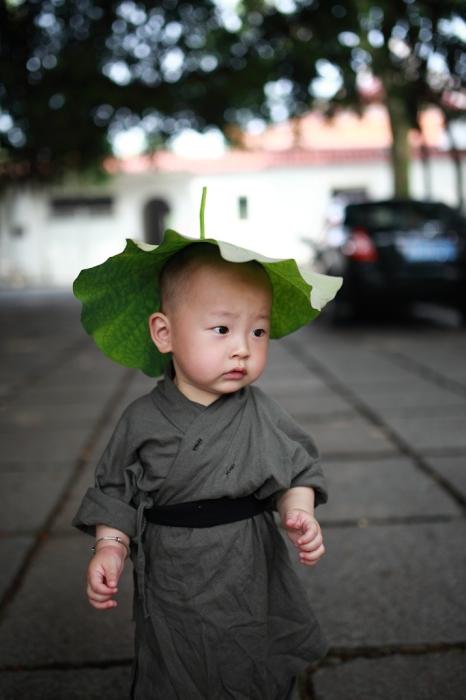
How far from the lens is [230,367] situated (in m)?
1.36

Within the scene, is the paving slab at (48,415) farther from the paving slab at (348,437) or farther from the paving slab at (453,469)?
the paving slab at (453,469)

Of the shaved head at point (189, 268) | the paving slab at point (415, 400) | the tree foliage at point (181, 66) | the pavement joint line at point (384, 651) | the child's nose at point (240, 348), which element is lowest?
the paving slab at point (415, 400)

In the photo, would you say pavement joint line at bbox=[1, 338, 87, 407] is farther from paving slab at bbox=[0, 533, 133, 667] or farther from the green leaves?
the green leaves

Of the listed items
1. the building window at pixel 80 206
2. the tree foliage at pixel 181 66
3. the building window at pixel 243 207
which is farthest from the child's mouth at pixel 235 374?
the building window at pixel 80 206

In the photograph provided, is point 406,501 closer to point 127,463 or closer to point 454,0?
point 127,463

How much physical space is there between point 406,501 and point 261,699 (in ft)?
4.71

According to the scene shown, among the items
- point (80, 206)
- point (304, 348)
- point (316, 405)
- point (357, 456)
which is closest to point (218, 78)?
point (304, 348)

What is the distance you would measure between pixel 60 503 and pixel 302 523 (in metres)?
1.70

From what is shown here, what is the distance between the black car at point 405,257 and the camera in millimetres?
8414

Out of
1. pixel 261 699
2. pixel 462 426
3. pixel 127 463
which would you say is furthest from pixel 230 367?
pixel 462 426

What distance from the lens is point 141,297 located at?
58.5 inches

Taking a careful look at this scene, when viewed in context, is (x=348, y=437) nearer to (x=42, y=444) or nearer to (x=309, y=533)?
(x=42, y=444)

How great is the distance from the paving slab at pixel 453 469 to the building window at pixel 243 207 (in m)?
1.34

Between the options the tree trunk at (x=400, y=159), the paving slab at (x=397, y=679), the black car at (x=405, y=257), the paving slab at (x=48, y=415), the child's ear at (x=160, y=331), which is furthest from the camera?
the tree trunk at (x=400, y=159)
